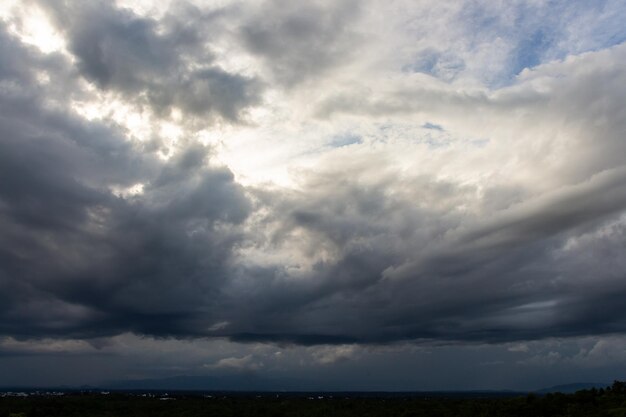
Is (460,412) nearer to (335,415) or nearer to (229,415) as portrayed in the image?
(335,415)

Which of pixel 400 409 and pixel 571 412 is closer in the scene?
pixel 571 412

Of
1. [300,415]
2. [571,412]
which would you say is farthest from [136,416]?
[571,412]

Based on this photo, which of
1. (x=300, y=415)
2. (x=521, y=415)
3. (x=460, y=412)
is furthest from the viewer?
(x=300, y=415)

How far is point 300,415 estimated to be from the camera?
192 meters

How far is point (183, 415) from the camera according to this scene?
198625mm

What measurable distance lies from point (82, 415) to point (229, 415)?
54287mm

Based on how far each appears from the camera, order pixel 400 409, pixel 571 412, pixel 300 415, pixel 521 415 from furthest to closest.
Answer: pixel 300 415 < pixel 400 409 < pixel 521 415 < pixel 571 412

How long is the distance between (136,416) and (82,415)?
1971 centimetres

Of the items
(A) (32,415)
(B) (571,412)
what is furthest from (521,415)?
(A) (32,415)

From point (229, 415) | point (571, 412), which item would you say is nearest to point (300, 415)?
point (229, 415)

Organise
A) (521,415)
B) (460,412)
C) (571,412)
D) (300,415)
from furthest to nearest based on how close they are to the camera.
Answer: (300,415) < (460,412) < (521,415) < (571,412)

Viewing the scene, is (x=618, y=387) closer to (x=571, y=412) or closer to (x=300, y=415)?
(x=571, y=412)

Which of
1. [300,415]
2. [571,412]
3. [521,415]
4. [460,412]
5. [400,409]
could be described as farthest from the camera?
[300,415]

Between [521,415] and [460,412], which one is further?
[460,412]
